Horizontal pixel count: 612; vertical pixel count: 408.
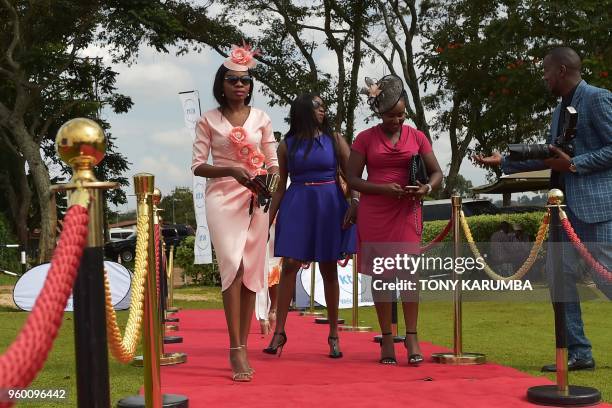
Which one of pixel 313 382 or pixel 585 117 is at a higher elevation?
pixel 585 117

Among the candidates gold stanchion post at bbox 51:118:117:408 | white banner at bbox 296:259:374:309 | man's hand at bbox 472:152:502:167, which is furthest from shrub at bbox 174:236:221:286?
gold stanchion post at bbox 51:118:117:408

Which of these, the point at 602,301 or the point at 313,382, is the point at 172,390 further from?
the point at 602,301

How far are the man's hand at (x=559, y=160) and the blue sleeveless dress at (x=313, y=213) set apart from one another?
1672mm

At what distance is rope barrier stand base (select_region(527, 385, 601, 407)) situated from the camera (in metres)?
4.29

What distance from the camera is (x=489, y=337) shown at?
7.92m

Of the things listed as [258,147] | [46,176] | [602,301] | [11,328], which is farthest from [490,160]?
[46,176]

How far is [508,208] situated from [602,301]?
886 centimetres

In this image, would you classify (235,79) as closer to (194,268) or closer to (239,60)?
(239,60)

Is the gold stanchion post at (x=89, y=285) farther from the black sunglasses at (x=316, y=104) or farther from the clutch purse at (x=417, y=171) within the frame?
the black sunglasses at (x=316, y=104)

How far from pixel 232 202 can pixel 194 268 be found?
15422mm

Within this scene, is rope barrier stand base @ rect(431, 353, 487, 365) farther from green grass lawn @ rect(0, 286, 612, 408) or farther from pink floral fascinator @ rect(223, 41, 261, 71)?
pink floral fascinator @ rect(223, 41, 261, 71)

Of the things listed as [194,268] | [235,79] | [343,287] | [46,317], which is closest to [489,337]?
[235,79]

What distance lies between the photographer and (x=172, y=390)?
482 centimetres

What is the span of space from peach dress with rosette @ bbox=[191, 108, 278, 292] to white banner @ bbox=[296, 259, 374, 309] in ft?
20.1
